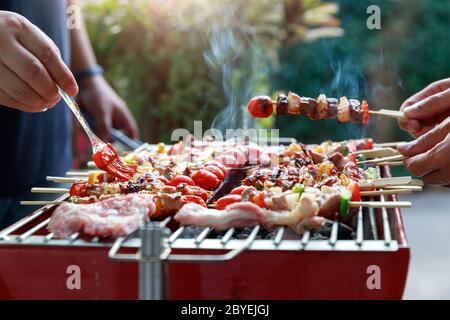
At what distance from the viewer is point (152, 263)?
202 centimetres

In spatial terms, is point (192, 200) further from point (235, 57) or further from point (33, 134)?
point (235, 57)

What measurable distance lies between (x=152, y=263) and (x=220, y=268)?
1.07ft

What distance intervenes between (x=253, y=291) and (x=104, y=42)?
686 cm

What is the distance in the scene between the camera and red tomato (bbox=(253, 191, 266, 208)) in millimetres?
2697

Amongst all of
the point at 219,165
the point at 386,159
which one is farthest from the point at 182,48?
the point at 386,159

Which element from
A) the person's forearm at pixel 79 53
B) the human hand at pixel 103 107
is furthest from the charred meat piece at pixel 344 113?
the person's forearm at pixel 79 53

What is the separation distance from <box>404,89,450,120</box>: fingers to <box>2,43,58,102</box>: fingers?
1.95 m

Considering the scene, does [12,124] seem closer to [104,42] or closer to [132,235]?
[132,235]

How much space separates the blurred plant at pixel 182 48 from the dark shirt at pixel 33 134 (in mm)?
3196

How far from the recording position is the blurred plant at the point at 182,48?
26.7 feet

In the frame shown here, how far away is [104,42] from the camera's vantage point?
28.3ft

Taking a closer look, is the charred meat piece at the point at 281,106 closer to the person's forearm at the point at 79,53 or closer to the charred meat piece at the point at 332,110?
the charred meat piece at the point at 332,110

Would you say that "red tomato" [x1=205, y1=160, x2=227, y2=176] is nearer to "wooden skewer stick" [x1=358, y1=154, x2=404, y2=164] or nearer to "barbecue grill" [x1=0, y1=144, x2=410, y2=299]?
"wooden skewer stick" [x1=358, y1=154, x2=404, y2=164]
